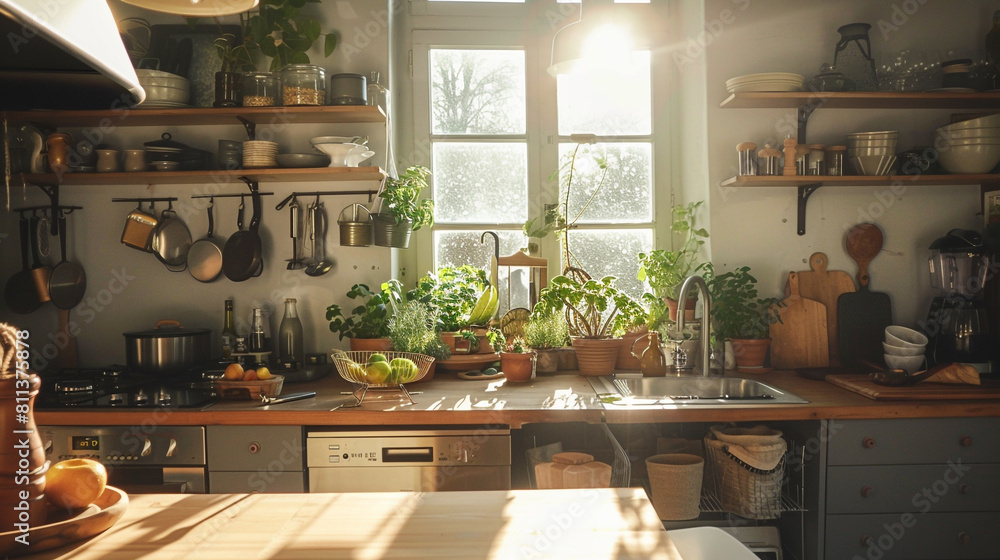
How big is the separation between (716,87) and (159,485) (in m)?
2.60

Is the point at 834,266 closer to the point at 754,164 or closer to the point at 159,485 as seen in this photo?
the point at 754,164

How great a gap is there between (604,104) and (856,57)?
106cm

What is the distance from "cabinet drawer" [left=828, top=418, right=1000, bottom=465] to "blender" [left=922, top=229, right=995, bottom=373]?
1.26 feet

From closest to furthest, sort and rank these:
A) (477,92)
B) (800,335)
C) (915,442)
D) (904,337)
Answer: (915,442)
(904,337)
(800,335)
(477,92)

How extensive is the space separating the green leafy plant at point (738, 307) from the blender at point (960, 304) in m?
0.59

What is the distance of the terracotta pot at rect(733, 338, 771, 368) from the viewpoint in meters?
2.63

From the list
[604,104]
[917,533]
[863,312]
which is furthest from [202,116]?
[917,533]

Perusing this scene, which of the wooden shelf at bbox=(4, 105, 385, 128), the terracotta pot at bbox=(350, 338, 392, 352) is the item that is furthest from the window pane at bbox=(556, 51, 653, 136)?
the terracotta pot at bbox=(350, 338, 392, 352)

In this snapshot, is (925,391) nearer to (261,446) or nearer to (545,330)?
(545,330)

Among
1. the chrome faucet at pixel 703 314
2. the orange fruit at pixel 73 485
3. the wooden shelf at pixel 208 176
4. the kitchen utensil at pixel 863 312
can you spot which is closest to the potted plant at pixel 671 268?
the chrome faucet at pixel 703 314

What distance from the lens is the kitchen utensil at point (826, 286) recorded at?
2754 millimetres

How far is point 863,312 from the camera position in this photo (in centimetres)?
273

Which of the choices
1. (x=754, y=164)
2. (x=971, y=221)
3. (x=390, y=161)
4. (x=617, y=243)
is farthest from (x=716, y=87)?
(x=390, y=161)

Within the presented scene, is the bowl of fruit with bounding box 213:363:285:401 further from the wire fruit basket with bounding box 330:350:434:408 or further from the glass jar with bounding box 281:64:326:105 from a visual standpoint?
the glass jar with bounding box 281:64:326:105
